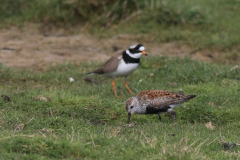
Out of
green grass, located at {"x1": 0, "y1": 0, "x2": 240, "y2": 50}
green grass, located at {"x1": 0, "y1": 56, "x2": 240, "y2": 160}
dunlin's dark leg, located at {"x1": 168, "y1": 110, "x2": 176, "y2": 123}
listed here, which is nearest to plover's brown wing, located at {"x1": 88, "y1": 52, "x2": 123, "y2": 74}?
green grass, located at {"x1": 0, "y1": 56, "x2": 240, "y2": 160}

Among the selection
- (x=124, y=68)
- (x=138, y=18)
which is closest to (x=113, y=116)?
(x=124, y=68)

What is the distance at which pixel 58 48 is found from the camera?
11.7 m

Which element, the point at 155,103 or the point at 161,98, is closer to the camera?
the point at 155,103

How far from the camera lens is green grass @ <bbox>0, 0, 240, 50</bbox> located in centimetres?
1209

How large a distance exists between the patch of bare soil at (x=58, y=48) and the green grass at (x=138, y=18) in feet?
1.01

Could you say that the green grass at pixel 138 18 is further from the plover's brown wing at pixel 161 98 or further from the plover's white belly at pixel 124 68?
the plover's brown wing at pixel 161 98

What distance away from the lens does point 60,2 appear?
12742 millimetres

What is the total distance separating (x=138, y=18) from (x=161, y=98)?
6.13m

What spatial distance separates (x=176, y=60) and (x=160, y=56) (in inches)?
18.5

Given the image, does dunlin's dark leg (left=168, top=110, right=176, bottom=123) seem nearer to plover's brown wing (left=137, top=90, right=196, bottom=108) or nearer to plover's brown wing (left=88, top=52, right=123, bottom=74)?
plover's brown wing (left=137, top=90, right=196, bottom=108)

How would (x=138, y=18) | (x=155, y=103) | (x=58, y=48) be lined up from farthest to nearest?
(x=138, y=18), (x=58, y=48), (x=155, y=103)

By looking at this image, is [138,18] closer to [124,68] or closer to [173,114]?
[124,68]

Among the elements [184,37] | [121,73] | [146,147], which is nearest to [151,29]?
[184,37]

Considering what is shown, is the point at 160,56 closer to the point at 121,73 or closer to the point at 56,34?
the point at 121,73
